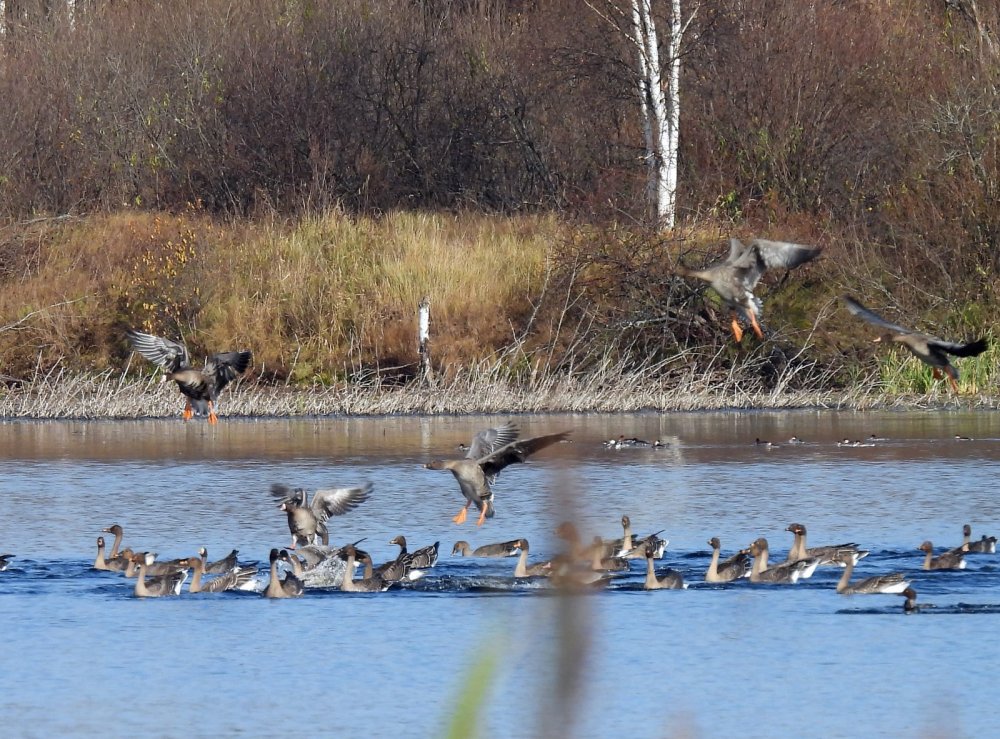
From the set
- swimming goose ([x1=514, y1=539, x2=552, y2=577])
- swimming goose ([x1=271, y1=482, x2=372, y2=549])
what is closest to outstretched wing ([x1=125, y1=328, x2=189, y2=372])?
swimming goose ([x1=271, y1=482, x2=372, y2=549])

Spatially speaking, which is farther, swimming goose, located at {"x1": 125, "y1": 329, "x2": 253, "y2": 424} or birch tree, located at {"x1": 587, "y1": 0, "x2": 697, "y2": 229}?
birch tree, located at {"x1": 587, "y1": 0, "x2": 697, "y2": 229}

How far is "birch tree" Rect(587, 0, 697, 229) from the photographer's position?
2622cm

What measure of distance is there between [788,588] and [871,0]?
23.5m

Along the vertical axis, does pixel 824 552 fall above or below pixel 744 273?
below

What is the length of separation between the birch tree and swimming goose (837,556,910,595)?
15.2 m

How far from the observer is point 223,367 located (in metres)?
14.7

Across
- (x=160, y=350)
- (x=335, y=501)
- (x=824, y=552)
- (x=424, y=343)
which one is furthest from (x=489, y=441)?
(x=424, y=343)

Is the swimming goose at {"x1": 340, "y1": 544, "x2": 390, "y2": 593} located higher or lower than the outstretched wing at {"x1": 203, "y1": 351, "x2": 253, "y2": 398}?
lower

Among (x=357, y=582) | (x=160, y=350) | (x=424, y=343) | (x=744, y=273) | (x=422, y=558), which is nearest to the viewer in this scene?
A: (x=357, y=582)

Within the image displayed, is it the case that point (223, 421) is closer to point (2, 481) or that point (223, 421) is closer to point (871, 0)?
point (2, 481)

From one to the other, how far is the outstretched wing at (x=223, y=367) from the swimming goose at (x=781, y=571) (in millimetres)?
5081

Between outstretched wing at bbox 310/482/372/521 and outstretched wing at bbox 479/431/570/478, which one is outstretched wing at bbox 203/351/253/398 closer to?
outstretched wing at bbox 310/482/372/521

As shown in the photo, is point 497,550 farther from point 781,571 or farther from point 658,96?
point 658,96

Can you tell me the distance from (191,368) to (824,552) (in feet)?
18.3
